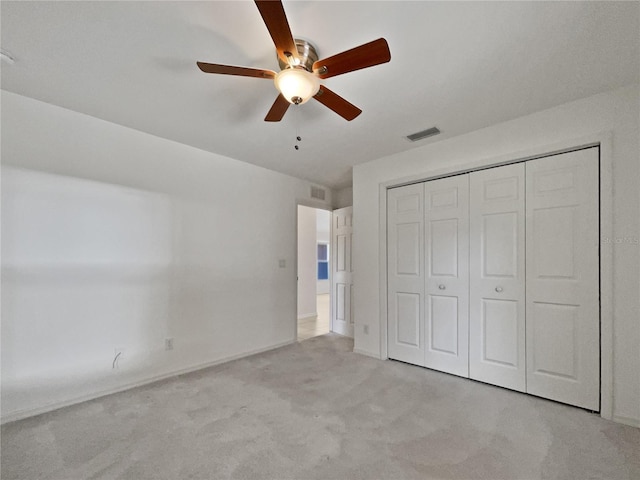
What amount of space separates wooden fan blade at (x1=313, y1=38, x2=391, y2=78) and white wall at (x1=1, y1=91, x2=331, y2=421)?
2.29 meters

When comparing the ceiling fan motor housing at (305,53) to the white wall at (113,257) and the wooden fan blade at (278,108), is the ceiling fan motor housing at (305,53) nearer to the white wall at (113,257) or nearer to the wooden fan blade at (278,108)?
the wooden fan blade at (278,108)

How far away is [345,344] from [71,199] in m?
3.59

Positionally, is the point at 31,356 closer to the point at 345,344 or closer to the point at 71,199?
the point at 71,199

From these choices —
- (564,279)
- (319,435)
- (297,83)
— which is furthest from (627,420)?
(297,83)

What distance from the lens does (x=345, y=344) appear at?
13.6 ft

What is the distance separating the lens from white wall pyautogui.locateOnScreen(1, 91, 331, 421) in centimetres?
223

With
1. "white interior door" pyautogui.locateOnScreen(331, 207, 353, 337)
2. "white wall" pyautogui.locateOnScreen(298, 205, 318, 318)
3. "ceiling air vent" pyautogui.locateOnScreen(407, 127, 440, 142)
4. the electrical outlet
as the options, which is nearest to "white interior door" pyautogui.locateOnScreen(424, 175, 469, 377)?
"ceiling air vent" pyautogui.locateOnScreen(407, 127, 440, 142)

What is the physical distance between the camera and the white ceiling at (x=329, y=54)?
1488 mm

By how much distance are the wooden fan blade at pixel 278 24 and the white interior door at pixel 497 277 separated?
2.31 metres

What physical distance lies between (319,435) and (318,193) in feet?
11.7

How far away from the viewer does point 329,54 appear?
176 centimetres

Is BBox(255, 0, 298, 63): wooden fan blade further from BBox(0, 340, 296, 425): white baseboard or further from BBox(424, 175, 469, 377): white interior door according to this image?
BBox(0, 340, 296, 425): white baseboard

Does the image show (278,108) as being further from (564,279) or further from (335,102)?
(564,279)

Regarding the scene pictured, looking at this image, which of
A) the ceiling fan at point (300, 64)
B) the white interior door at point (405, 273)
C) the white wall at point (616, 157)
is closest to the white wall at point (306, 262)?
the white interior door at point (405, 273)
